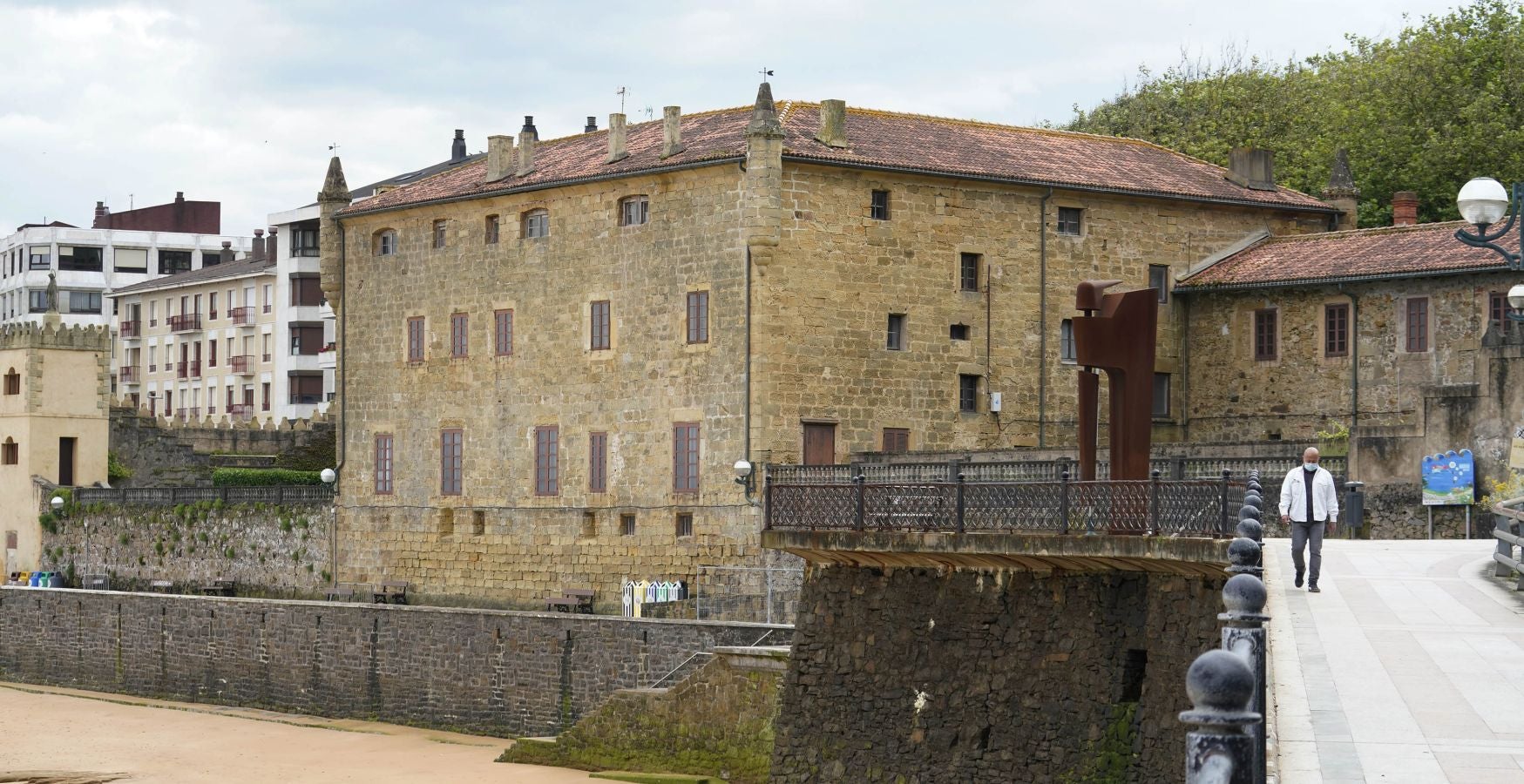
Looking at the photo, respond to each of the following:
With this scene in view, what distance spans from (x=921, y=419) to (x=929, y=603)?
17.2 m

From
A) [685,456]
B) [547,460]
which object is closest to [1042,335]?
[685,456]

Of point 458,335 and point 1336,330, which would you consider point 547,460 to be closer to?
point 458,335

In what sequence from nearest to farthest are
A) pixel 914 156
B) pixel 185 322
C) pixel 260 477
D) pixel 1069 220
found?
pixel 914 156
pixel 1069 220
pixel 260 477
pixel 185 322

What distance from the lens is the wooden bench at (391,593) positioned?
159 feet

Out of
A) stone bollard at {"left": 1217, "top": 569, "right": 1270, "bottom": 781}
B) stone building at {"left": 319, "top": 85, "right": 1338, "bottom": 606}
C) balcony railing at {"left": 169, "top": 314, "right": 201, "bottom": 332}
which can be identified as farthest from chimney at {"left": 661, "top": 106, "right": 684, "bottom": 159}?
balcony railing at {"left": 169, "top": 314, "right": 201, "bottom": 332}

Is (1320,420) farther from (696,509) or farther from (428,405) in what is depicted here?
(428,405)

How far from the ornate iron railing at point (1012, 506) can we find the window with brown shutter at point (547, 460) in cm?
1830

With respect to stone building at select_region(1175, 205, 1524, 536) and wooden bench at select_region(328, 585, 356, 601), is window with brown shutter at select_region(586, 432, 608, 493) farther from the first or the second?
stone building at select_region(1175, 205, 1524, 536)

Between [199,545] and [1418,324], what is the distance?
3098 cm

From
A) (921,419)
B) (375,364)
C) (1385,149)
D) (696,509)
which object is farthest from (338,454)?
(1385,149)

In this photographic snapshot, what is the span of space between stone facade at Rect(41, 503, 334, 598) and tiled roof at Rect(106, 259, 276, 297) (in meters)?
26.0

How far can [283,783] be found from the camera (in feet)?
120

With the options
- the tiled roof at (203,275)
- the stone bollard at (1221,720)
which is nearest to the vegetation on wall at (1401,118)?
the tiled roof at (203,275)

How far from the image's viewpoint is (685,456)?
43406mm
